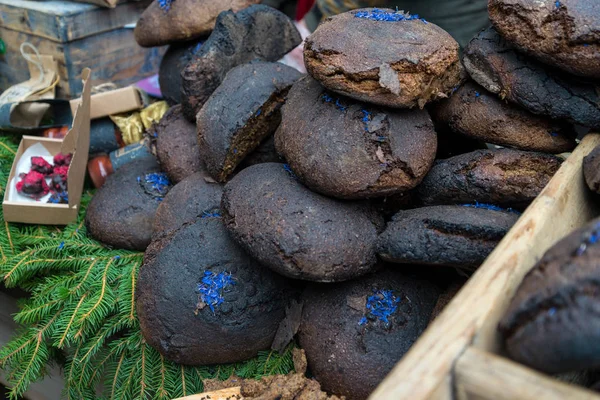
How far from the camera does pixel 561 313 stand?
840 mm

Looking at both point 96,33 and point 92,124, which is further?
point 96,33

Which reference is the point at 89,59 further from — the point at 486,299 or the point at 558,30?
the point at 486,299

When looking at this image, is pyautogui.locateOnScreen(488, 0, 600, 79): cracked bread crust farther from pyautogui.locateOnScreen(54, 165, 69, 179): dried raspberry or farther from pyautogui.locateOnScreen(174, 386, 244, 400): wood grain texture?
pyautogui.locateOnScreen(54, 165, 69, 179): dried raspberry

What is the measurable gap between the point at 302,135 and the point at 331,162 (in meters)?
0.13

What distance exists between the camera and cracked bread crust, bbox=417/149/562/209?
59.2 inches

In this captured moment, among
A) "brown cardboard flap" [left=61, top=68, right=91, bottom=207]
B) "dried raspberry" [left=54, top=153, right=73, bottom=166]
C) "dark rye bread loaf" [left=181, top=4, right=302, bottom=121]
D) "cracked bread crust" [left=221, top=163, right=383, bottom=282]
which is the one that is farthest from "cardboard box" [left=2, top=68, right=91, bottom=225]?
"cracked bread crust" [left=221, top=163, right=383, bottom=282]

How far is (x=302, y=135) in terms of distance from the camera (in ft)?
5.09

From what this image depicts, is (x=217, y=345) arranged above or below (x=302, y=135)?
below

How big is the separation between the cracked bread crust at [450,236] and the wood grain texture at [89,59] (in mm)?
2453

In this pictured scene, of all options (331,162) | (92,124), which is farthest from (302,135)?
(92,124)

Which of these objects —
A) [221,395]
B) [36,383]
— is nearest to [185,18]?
[221,395]

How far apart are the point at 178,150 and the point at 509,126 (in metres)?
1.23

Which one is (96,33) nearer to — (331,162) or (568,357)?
(331,162)

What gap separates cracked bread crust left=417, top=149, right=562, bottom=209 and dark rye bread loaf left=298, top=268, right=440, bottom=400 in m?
0.32
